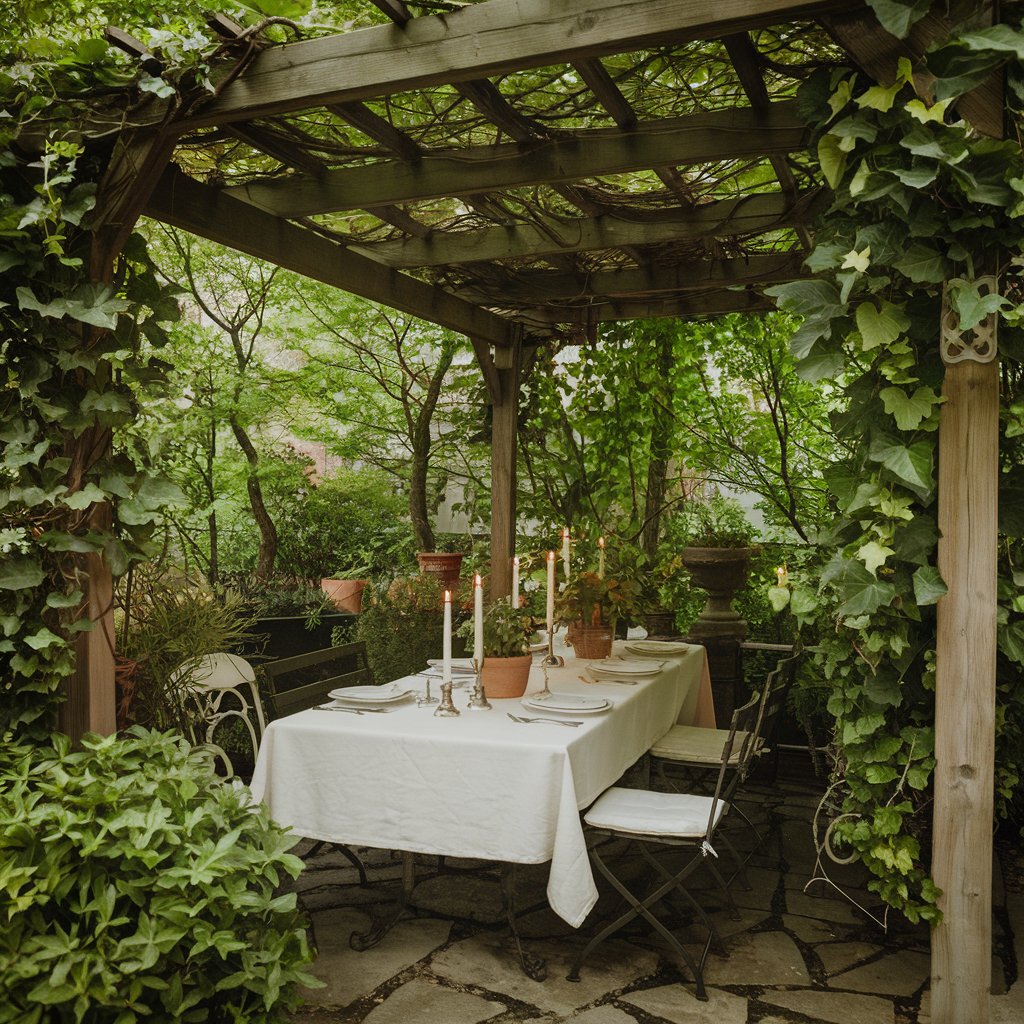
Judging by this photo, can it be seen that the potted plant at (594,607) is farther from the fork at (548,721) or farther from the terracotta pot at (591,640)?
the fork at (548,721)

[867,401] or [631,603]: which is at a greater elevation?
[867,401]

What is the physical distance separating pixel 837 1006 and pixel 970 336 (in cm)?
187

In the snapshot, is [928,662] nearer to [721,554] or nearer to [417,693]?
[417,693]

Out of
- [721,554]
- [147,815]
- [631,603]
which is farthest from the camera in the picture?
[721,554]

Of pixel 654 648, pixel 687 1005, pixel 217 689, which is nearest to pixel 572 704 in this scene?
pixel 687 1005

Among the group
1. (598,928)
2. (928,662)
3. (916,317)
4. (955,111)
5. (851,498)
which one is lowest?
(598,928)

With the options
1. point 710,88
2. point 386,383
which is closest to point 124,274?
point 710,88

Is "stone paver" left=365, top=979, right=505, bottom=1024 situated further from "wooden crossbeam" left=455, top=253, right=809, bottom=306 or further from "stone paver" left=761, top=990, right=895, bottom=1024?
"wooden crossbeam" left=455, top=253, right=809, bottom=306

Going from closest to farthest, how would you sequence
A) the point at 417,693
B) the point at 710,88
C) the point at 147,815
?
the point at 147,815
the point at 710,88
the point at 417,693

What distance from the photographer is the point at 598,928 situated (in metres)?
3.36

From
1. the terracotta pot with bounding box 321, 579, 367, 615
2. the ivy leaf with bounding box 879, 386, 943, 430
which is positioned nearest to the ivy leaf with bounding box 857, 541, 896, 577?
the ivy leaf with bounding box 879, 386, 943, 430

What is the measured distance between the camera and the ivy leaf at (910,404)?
7.95 feet

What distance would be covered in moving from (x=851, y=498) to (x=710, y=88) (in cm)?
144

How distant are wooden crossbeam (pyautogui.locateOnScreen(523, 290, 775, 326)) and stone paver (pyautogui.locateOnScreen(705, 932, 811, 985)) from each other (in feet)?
11.0
